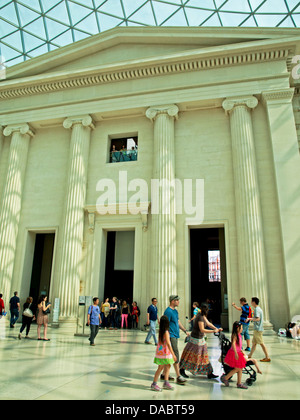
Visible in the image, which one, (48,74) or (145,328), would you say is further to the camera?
(48,74)

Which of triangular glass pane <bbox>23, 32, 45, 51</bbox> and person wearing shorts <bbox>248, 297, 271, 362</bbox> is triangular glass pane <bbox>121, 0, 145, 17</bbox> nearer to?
triangular glass pane <bbox>23, 32, 45, 51</bbox>

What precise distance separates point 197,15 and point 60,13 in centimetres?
942

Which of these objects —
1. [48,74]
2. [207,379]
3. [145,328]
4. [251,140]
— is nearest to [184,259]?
[145,328]

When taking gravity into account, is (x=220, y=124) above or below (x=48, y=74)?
below

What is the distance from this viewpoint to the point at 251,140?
51.5 ft

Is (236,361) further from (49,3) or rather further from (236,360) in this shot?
(49,3)

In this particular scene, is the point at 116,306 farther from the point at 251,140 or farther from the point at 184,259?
the point at 251,140

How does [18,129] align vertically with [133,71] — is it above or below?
below

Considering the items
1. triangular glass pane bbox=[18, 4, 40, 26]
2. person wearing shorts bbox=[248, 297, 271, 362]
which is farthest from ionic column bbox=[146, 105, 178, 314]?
triangular glass pane bbox=[18, 4, 40, 26]

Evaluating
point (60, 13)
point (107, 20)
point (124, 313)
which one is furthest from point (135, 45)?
point (124, 313)

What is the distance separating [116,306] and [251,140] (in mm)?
10640

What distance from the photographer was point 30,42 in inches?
878

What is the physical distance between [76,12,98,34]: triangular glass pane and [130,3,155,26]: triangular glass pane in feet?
8.61
